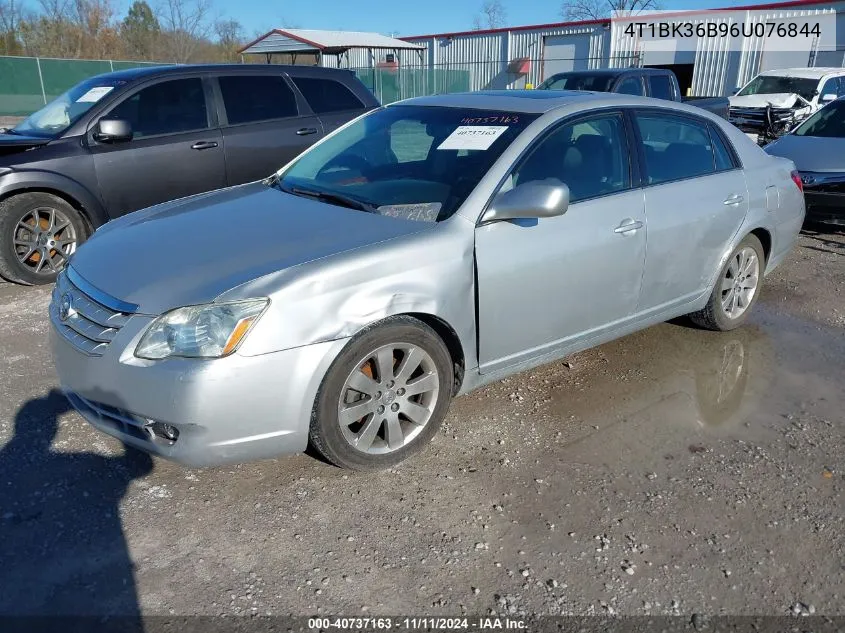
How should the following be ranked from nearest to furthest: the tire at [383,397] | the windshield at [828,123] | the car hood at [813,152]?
the tire at [383,397]
the car hood at [813,152]
the windshield at [828,123]

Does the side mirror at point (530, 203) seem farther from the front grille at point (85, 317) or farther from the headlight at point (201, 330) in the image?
the front grille at point (85, 317)

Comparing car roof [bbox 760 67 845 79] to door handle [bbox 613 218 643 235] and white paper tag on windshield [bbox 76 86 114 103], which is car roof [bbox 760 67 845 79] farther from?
white paper tag on windshield [bbox 76 86 114 103]

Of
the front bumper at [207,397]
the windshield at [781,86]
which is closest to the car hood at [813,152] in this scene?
the front bumper at [207,397]

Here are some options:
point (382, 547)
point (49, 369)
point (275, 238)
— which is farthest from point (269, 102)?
point (382, 547)

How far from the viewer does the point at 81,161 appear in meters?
5.55

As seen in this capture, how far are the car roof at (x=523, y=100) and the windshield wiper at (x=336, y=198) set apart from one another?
2.94 feet

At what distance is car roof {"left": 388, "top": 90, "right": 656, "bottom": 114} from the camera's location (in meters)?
3.62

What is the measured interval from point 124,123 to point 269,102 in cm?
153

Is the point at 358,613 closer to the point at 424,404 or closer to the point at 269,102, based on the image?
the point at 424,404

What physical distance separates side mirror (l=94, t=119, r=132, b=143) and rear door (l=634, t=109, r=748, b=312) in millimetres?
4063

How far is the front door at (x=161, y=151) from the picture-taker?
5.72 metres

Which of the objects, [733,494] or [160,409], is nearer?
[160,409]

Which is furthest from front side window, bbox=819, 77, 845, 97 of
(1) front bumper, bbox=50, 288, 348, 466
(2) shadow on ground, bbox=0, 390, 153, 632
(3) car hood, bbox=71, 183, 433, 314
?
(2) shadow on ground, bbox=0, 390, 153, 632

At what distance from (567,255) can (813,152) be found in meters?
5.85
